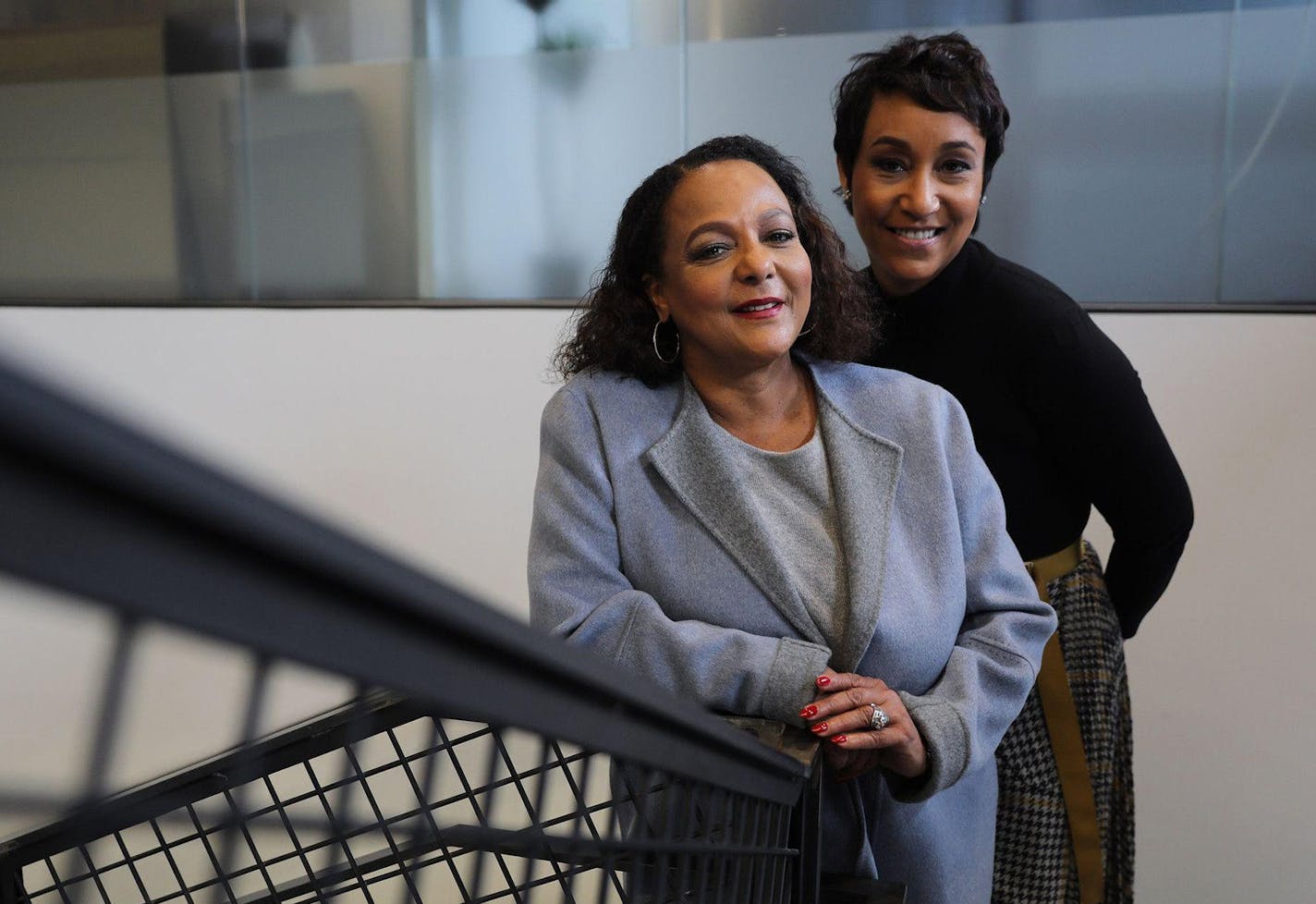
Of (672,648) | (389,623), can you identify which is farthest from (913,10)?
(389,623)

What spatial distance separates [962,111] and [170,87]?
9.17 feet

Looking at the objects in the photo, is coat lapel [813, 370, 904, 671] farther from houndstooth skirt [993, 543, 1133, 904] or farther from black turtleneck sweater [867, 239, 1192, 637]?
houndstooth skirt [993, 543, 1133, 904]

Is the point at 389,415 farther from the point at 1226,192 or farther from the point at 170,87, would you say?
the point at 1226,192

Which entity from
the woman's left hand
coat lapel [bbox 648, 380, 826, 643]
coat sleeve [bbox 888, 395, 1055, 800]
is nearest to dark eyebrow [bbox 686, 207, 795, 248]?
coat lapel [bbox 648, 380, 826, 643]

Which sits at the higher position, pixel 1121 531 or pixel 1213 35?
pixel 1213 35

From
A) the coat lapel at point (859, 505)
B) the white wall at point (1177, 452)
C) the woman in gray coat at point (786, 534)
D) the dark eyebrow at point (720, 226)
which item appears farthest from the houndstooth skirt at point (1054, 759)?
the white wall at point (1177, 452)

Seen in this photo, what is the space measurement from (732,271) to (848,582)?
408mm

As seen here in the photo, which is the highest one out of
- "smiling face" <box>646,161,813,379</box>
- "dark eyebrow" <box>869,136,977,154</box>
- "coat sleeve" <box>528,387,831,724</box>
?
"dark eyebrow" <box>869,136,977,154</box>

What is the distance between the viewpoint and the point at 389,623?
0.37 m

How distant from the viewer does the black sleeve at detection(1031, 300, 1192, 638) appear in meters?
1.71

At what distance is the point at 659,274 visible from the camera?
1.67 metres

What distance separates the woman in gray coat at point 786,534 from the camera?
1.45m

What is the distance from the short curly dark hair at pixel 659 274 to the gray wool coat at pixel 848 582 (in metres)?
0.06

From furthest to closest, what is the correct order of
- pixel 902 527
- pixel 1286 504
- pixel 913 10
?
pixel 913 10 → pixel 1286 504 → pixel 902 527
